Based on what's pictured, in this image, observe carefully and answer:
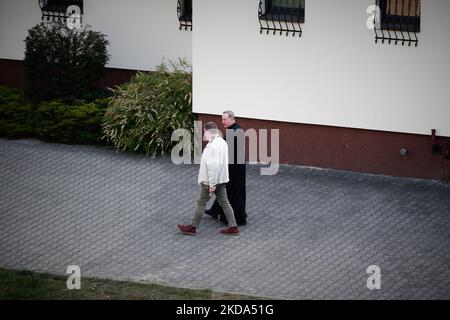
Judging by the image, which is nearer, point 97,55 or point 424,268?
point 424,268

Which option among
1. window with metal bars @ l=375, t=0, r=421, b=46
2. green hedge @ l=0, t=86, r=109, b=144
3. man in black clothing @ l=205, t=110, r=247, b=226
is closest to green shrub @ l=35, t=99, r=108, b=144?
green hedge @ l=0, t=86, r=109, b=144

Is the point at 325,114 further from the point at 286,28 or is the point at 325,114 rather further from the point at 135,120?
the point at 135,120

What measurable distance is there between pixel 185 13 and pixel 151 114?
2.72 metres

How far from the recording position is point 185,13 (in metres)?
19.4

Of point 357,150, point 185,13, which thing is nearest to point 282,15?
point 357,150

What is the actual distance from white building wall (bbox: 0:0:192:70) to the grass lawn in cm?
744

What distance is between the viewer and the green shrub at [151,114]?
17.6 m

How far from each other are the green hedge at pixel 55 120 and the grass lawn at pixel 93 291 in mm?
5624

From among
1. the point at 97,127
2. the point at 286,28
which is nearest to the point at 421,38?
the point at 286,28

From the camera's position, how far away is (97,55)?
18953mm

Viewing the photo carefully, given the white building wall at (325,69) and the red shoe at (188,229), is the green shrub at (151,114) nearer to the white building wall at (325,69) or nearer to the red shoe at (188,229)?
the white building wall at (325,69)

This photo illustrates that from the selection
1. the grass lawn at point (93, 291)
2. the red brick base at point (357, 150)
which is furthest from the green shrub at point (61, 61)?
the grass lawn at point (93, 291)
